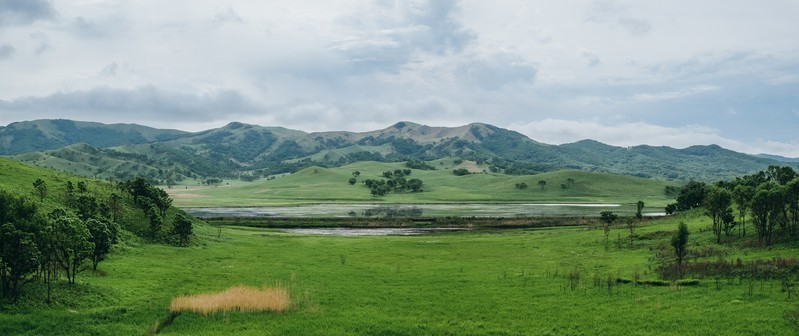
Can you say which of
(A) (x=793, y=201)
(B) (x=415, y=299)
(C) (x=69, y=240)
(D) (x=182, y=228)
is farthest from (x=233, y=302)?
(A) (x=793, y=201)

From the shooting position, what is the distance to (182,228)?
2869 inches

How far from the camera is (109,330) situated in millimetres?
31078

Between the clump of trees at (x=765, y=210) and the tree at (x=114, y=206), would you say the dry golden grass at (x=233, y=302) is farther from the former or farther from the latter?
the clump of trees at (x=765, y=210)

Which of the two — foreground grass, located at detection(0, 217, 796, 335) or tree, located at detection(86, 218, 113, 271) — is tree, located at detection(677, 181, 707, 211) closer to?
foreground grass, located at detection(0, 217, 796, 335)

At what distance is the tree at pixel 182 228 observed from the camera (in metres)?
72.3

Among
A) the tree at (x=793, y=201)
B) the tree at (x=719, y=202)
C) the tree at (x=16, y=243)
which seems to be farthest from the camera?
the tree at (x=719, y=202)

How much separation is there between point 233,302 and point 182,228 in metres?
42.0

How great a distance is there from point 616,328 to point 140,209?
247 ft

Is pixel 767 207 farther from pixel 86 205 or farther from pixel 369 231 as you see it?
pixel 86 205

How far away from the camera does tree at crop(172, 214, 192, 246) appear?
72306 mm

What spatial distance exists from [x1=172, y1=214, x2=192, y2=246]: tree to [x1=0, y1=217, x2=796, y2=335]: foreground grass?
7.88 metres

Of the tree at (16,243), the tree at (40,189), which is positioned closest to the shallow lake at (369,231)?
the tree at (40,189)

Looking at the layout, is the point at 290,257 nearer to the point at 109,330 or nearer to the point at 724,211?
the point at 109,330

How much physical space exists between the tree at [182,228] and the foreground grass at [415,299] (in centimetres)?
788
